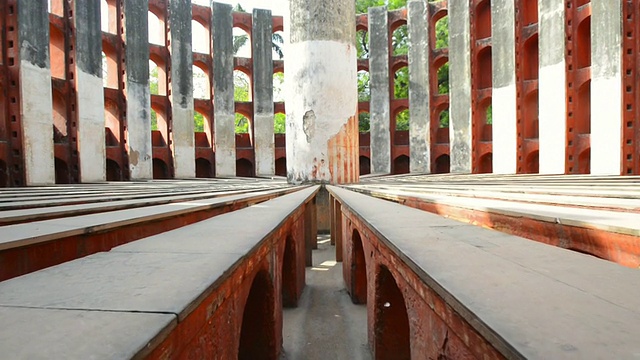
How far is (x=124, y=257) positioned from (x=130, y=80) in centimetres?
1579

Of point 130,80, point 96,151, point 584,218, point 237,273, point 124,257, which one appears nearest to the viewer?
point 124,257

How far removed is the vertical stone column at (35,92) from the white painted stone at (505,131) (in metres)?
13.5

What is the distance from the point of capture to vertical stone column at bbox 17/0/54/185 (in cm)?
1084

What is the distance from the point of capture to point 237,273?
2.08m

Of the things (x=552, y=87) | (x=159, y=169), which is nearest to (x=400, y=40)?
(x=552, y=87)

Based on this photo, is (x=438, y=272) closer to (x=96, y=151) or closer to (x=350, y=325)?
(x=350, y=325)

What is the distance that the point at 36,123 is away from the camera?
11.1 m

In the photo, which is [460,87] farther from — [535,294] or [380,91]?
[535,294]

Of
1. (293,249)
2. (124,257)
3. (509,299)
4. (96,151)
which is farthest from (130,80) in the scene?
(509,299)

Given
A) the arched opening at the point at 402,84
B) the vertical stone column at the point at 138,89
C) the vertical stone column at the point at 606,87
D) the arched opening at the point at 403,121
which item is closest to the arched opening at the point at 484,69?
the vertical stone column at the point at 606,87

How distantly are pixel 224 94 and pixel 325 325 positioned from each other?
1567cm

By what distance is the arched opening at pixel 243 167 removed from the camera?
68.5ft

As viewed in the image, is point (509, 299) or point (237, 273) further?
point (237, 273)

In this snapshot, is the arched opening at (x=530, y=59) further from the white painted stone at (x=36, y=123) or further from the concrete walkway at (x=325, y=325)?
the white painted stone at (x=36, y=123)
